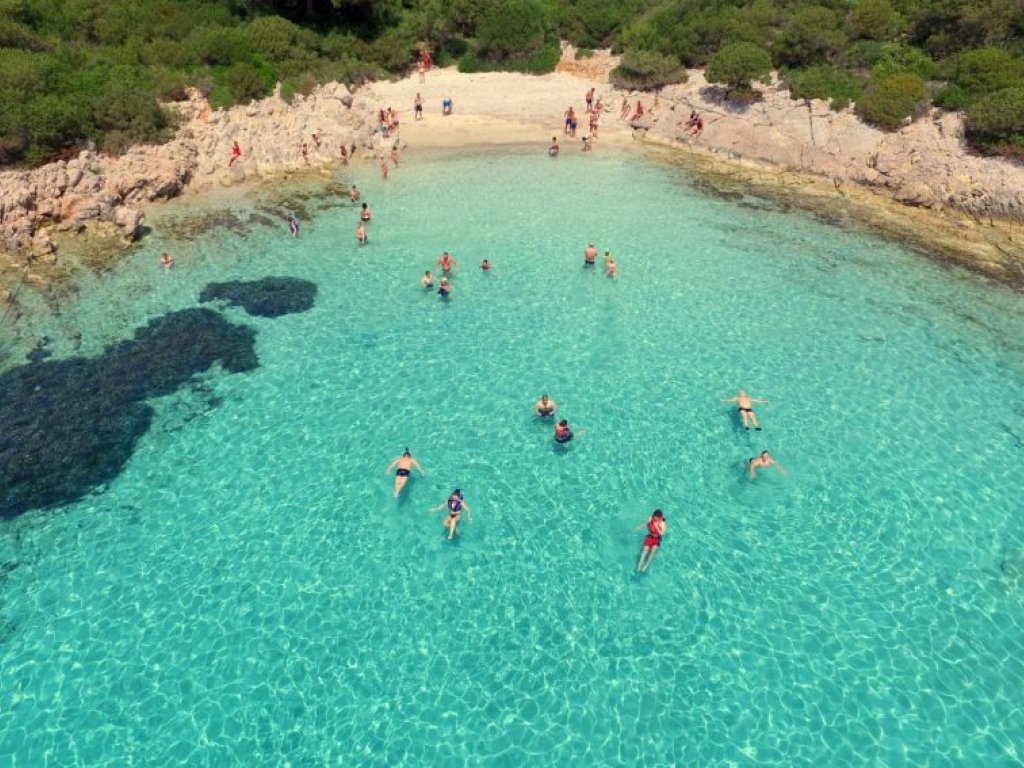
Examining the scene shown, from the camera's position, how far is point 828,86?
1535 inches

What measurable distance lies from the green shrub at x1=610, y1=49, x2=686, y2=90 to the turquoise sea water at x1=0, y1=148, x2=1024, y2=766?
22.2 meters

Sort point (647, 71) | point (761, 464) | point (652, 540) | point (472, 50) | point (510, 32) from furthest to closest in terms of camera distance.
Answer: point (472, 50) → point (510, 32) → point (647, 71) → point (761, 464) → point (652, 540)

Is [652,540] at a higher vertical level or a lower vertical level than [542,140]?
lower

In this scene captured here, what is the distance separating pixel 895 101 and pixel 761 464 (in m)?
29.7

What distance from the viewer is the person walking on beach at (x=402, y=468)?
1722cm

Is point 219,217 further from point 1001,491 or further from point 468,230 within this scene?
point 1001,491

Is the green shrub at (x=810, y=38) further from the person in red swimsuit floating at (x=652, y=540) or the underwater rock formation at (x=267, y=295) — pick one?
the person in red swimsuit floating at (x=652, y=540)

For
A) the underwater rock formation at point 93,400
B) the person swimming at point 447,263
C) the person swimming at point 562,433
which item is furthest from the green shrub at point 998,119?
the underwater rock formation at point 93,400

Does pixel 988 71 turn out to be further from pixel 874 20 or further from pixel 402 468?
pixel 402 468

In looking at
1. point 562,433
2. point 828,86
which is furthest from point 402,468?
point 828,86

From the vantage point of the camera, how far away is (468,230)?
30.5m

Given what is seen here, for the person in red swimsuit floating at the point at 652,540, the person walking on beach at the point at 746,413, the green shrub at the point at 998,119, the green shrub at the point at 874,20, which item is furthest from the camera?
the green shrub at the point at 874,20

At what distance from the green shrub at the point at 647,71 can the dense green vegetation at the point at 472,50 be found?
124mm

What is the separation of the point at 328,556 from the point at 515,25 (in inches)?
1714
